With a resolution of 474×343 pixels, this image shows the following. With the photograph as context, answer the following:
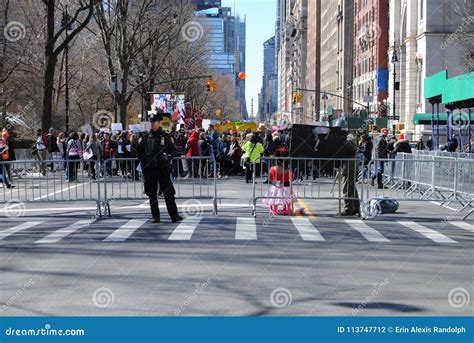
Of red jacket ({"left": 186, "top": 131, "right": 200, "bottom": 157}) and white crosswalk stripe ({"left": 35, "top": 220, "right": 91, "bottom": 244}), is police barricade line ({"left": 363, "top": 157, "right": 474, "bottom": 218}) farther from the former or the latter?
red jacket ({"left": 186, "top": 131, "right": 200, "bottom": 157})

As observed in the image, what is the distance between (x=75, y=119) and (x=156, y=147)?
62.9 metres

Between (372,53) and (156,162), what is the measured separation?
8050 cm

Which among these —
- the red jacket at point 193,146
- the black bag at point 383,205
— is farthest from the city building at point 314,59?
the black bag at point 383,205

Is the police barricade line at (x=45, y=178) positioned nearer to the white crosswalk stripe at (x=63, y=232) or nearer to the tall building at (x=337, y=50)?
the white crosswalk stripe at (x=63, y=232)

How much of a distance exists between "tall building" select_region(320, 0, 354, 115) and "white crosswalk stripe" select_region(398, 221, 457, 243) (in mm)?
94518

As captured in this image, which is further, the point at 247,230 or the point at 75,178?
the point at 75,178

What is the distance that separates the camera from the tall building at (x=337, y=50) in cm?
11975

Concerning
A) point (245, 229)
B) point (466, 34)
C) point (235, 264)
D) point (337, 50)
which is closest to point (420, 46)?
point (466, 34)

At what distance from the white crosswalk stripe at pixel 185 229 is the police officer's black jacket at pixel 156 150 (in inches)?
46.1

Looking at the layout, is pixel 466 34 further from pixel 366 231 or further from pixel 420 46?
pixel 366 231

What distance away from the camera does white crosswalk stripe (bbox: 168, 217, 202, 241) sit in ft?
44.7

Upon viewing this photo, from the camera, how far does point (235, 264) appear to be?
10.9m

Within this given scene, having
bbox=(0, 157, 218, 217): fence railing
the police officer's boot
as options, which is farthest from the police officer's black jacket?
bbox=(0, 157, 218, 217): fence railing

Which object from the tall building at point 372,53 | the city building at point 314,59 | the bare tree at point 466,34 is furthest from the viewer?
the city building at point 314,59
